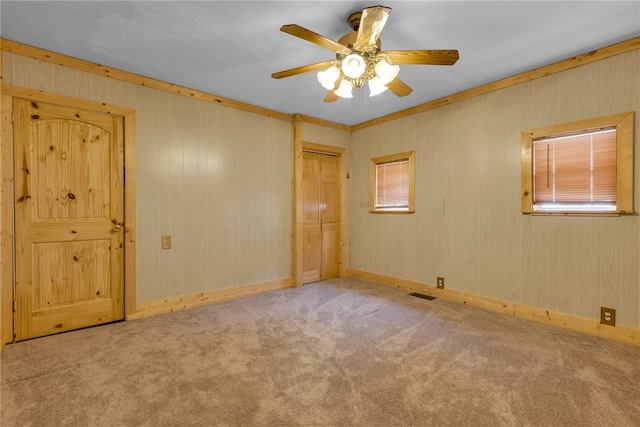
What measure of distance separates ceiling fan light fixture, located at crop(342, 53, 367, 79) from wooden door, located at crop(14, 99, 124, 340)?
250 cm

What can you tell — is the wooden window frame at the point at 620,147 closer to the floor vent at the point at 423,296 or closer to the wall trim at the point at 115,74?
the floor vent at the point at 423,296

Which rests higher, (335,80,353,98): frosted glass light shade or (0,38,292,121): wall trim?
(0,38,292,121): wall trim

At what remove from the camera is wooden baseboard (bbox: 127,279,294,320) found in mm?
3248

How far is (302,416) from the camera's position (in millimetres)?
1699

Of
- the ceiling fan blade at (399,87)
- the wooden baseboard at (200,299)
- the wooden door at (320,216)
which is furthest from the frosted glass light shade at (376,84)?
the wooden baseboard at (200,299)

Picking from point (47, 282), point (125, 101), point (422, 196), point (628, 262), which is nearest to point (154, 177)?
point (125, 101)

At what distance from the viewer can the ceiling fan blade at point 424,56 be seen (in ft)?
6.38

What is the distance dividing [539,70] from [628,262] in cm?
197

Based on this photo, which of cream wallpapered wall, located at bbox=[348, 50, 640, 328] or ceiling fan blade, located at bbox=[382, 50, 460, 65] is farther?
cream wallpapered wall, located at bbox=[348, 50, 640, 328]

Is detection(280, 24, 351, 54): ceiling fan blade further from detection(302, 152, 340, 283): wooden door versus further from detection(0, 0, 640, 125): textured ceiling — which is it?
detection(302, 152, 340, 283): wooden door

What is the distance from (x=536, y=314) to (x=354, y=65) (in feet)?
9.97

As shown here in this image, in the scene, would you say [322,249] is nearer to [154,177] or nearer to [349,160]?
[349,160]

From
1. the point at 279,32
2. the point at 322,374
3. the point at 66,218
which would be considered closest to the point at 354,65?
the point at 279,32

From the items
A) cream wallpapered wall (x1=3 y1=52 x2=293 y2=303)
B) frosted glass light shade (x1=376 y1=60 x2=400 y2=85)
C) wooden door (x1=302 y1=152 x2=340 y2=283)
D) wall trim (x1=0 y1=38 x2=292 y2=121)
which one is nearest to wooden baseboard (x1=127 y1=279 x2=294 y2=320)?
cream wallpapered wall (x1=3 y1=52 x2=293 y2=303)
